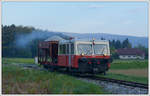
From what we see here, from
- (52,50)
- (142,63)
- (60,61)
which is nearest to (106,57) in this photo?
(60,61)

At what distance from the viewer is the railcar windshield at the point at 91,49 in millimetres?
17253

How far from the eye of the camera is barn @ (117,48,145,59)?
30.5m

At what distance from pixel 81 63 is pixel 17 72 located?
13.0 feet

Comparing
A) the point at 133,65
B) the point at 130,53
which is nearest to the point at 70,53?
the point at 133,65

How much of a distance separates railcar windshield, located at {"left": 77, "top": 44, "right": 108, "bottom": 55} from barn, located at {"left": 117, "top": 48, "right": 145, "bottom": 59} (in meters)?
13.2

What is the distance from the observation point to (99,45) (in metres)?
17.7

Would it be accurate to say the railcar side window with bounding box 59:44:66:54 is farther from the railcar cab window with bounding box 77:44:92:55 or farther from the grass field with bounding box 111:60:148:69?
the grass field with bounding box 111:60:148:69

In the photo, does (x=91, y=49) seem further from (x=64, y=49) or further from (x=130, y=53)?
(x=130, y=53)

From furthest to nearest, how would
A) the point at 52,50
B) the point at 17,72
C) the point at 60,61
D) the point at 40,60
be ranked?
the point at 40,60 → the point at 52,50 → the point at 60,61 → the point at 17,72

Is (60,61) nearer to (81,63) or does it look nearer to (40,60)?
(81,63)

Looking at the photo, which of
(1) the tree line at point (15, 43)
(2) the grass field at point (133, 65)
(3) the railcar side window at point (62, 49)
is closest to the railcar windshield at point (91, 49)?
(3) the railcar side window at point (62, 49)

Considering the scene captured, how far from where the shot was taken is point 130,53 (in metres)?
31.8

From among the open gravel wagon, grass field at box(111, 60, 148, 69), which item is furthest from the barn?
the open gravel wagon

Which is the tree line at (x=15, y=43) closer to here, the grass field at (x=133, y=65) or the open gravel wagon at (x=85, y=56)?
the open gravel wagon at (x=85, y=56)
